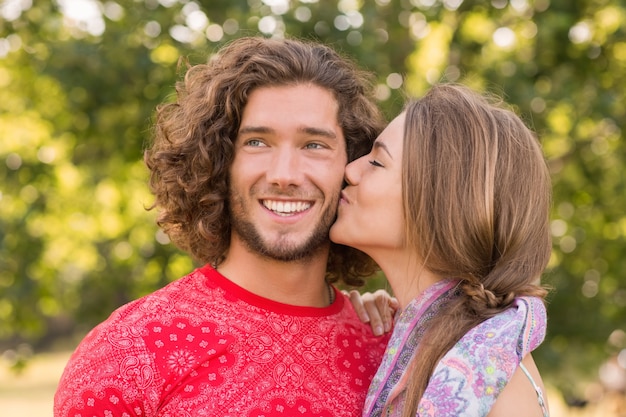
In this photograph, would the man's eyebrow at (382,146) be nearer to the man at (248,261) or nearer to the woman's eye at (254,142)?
the man at (248,261)

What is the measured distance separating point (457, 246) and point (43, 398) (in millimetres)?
15171

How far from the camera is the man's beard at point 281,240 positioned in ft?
9.63

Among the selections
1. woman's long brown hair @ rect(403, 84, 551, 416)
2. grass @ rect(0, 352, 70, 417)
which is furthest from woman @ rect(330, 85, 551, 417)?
grass @ rect(0, 352, 70, 417)

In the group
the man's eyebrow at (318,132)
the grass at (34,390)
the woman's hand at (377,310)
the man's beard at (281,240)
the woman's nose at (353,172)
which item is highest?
the man's eyebrow at (318,132)

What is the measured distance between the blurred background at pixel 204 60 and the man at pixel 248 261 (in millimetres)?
1732

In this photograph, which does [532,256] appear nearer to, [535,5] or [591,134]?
[535,5]

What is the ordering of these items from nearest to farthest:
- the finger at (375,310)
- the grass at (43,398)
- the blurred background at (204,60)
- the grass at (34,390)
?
the finger at (375,310) → the blurred background at (204,60) → the grass at (43,398) → the grass at (34,390)

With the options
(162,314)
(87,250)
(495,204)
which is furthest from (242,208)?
(87,250)

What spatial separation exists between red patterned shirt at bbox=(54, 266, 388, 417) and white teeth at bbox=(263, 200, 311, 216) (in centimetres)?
28

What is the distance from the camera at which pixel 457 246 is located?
2607 millimetres

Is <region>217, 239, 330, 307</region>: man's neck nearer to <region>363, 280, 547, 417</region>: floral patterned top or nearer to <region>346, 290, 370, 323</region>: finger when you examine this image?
<region>346, 290, 370, 323</region>: finger

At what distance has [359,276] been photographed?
367 centimetres

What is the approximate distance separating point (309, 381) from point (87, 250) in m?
5.41

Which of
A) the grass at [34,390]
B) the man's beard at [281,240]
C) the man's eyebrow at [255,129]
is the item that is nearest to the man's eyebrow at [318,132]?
the man's eyebrow at [255,129]
